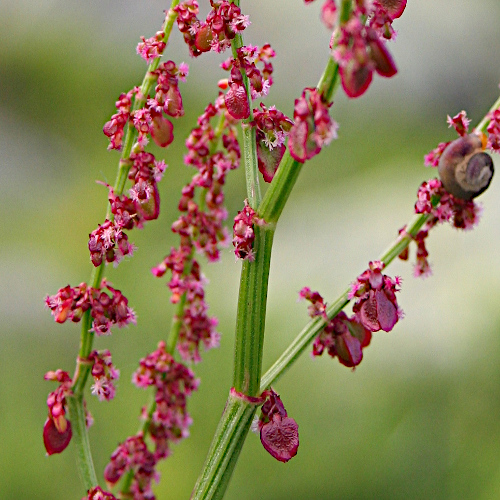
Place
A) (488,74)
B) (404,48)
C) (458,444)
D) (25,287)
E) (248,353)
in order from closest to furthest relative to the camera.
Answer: (248,353), (458,444), (25,287), (404,48), (488,74)

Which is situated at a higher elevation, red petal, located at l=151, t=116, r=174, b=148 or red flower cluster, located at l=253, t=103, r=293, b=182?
red petal, located at l=151, t=116, r=174, b=148

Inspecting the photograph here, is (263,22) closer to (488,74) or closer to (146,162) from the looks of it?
(488,74)

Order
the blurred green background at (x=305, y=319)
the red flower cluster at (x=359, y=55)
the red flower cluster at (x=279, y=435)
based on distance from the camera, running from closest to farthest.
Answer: the red flower cluster at (x=359, y=55)
the red flower cluster at (x=279, y=435)
the blurred green background at (x=305, y=319)

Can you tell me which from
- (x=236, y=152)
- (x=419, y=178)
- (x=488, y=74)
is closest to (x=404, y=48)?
(x=488, y=74)

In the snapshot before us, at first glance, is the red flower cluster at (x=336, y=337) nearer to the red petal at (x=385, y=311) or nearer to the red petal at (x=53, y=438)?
the red petal at (x=385, y=311)

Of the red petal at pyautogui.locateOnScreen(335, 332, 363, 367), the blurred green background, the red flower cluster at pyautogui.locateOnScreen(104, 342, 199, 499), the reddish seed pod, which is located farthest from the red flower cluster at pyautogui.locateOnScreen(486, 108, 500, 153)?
the blurred green background

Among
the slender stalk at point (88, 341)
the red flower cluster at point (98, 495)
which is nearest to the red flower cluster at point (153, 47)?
the slender stalk at point (88, 341)

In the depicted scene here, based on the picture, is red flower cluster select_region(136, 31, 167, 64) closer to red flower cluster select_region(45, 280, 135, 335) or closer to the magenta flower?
red flower cluster select_region(45, 280, 135, 335)
